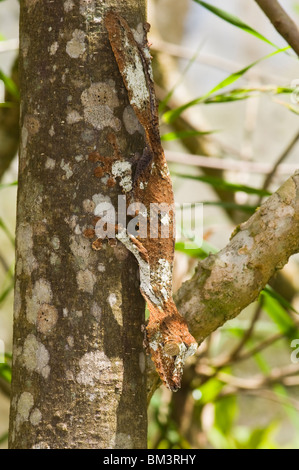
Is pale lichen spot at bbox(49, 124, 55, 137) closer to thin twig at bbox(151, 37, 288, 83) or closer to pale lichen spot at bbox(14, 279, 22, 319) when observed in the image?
pale lichen spot at bbox(14, 279, 22, 319)

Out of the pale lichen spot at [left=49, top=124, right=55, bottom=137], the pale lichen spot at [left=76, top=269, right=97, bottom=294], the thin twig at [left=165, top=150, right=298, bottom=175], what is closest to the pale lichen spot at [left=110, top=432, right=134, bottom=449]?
the pale lichen spot at [left=76, top=269, right=97, bottom=294]

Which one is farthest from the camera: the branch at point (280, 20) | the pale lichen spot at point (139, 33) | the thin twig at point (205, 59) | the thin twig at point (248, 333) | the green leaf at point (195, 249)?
the thin twig at point (205, 59)

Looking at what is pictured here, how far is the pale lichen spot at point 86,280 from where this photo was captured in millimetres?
805

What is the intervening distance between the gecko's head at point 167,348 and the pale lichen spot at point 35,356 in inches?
6.1

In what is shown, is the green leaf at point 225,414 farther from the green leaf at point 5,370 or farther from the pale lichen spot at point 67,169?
the pale lichen spot at point 67,169

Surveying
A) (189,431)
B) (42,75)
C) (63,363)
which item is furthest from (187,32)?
(63,363)

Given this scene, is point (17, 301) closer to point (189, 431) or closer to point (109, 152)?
point (109, 152)

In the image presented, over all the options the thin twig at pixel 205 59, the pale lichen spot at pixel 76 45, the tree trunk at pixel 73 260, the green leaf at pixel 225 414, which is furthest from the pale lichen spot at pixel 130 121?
the green leaf at pixel 225 414

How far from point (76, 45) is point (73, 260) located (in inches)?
12.8

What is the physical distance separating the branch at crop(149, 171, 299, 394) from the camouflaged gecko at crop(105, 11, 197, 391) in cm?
8

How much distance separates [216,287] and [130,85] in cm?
35

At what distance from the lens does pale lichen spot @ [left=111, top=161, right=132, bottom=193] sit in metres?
0.84
